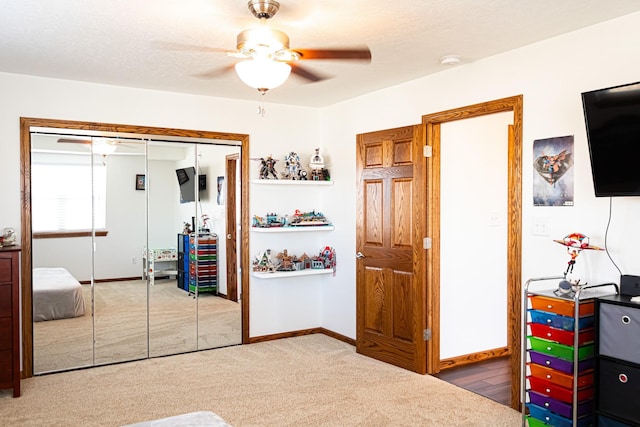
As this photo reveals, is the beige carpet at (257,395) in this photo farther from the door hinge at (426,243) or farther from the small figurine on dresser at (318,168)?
the small figurine on dresser at (318,168)

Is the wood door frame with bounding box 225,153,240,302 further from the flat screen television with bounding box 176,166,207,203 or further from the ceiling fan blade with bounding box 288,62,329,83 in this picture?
the ceiling fan blade with bounding box 288,62,329,83

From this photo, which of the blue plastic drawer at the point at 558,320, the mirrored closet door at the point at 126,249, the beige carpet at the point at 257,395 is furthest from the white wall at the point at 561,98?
the mirrored closet door at the point at 126,249

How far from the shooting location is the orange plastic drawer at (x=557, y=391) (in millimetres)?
2842

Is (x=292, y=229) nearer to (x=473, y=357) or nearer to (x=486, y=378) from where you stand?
(x=473, y=357)

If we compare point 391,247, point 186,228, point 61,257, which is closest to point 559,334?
point 391,247

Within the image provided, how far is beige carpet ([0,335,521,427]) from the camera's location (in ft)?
11.2

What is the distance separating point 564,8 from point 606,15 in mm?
311

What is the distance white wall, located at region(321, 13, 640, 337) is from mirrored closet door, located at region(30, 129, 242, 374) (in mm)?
2232

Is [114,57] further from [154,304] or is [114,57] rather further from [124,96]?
[154,304]

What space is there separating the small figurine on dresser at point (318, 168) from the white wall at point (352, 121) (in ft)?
0.42

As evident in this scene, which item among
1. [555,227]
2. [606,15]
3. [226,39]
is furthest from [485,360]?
[226,39]

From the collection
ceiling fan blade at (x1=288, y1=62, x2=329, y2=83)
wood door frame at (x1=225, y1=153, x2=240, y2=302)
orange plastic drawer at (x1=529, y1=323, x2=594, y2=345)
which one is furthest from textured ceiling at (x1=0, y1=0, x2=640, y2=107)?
orange plastic drawer at (x1=529, y1=323, x2=594, y2=345)

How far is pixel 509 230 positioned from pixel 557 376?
1625 millimetres

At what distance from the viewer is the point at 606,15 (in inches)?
114
